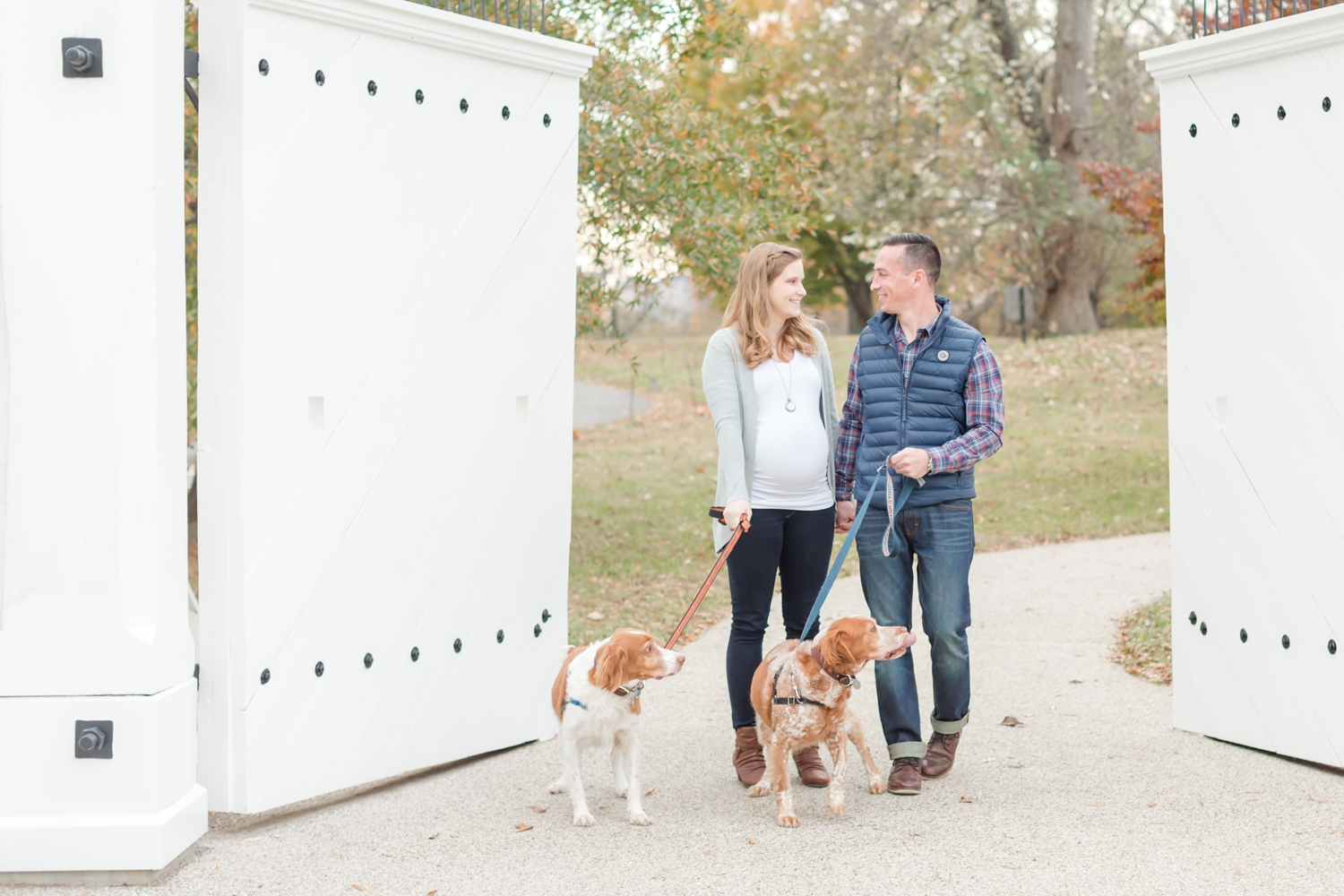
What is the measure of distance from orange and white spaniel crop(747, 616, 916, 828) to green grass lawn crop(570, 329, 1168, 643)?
3.35 m

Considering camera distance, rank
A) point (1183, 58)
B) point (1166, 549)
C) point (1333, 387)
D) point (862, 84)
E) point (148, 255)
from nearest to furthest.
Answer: point (148, 255) < point (1333, 387) < point (1183, 58) < point (1166, 549) < point (862, 84)

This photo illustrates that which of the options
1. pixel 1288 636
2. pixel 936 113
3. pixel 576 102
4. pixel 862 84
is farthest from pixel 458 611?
pixel 862 84

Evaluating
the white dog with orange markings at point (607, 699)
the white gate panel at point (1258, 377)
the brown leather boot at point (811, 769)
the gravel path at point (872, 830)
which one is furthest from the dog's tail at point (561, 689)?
the white gate panel at point (1258, 377)

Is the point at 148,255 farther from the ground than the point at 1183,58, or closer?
closer

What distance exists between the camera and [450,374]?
15.1 feet

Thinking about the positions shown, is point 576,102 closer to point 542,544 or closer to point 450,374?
point 450,374

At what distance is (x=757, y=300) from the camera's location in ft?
14.4

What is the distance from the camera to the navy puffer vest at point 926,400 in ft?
14.3

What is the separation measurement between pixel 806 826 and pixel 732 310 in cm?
183

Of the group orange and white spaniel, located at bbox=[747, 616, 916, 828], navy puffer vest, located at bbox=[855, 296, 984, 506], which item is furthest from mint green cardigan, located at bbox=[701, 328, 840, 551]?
orange and white spaniel, located at bbox=[747, 616, 916, 828]

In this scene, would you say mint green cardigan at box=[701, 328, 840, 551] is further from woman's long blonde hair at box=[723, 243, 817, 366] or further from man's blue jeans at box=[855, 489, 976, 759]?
man's blue jeans at box=[855, 489, 976, 759]

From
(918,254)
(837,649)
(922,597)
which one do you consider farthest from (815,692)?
(918,254)

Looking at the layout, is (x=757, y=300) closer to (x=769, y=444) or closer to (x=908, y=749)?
(x=769, y=444)

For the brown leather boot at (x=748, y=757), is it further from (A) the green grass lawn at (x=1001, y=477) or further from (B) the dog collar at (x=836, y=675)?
(A) the green grass lawn at (x=1001, y=477)
